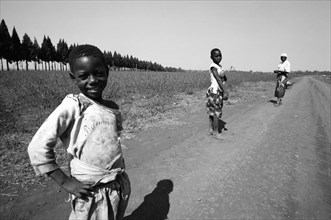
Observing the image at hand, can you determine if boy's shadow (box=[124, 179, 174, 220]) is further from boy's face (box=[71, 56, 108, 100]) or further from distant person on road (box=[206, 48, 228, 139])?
distant person on road (box=[206, 48, 228, 139])

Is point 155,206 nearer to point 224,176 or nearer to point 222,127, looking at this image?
point 224,176

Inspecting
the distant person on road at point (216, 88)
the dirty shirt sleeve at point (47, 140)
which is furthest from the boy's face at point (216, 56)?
the dirty shirt sleeve at point (47, 140)

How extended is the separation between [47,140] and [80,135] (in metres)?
0.17

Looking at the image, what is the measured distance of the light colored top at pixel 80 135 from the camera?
92 cm

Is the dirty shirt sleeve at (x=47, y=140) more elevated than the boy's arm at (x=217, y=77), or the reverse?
the boy's arm at (x=217, y=77)

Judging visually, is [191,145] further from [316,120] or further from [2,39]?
[2,39]

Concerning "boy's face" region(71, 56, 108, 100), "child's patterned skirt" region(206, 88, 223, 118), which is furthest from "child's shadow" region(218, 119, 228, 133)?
"boy's face" region(71, 56, 108, 100)

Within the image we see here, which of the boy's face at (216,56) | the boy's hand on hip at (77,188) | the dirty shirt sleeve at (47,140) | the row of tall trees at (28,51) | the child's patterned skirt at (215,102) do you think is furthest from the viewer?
the row of tall trees at (28,51)

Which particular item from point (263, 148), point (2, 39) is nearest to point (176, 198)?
point (263, 148)

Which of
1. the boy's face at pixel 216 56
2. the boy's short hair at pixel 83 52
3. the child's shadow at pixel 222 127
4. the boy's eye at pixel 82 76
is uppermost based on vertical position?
the boy's face at pixel 216 56

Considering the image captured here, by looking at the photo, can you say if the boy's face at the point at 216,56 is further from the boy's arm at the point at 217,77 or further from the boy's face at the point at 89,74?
the boy's face at the point at 89,74

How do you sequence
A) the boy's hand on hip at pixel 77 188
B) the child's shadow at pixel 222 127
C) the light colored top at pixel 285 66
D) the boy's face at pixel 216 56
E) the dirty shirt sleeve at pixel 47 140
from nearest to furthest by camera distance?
the dirty shirt sleeve at pixel 47 140
the boy's hand on hip at pixel 77 188
the boy's face at pixel 216 56
the child's shadow at pixel 222 127
the light colored top at pixel 285 66

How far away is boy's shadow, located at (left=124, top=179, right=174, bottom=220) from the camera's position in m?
2.07

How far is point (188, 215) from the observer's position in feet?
6.79
